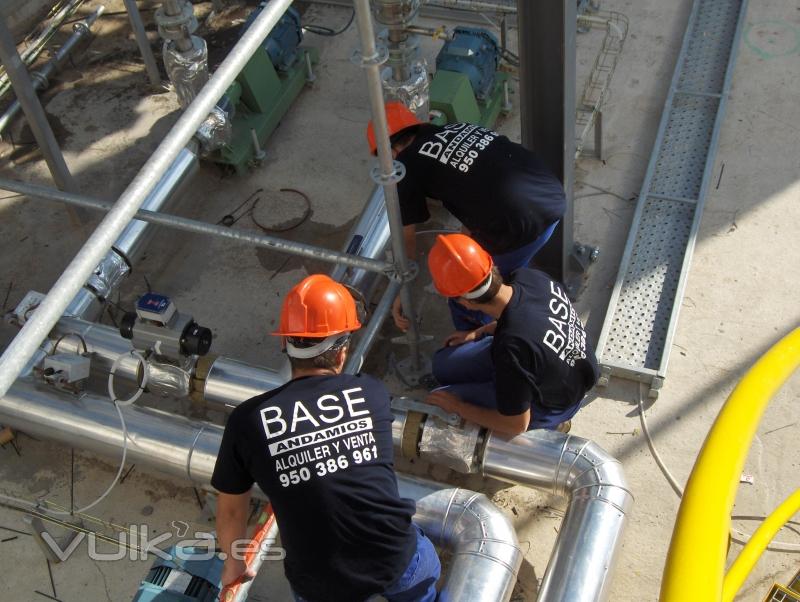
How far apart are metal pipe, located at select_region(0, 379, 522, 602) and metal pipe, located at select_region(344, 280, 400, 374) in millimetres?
500

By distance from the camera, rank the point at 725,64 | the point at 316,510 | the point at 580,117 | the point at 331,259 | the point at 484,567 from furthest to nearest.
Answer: the point at 725,64
the point at 580,117
the point at 331,259
the point at 484,567
the point at 316,510

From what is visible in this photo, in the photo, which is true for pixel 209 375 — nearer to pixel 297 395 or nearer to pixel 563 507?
pixel 297 395

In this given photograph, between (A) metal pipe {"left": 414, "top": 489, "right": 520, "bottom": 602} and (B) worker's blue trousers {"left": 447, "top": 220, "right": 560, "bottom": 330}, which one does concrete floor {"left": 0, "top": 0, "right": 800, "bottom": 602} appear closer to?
(B) worker's blue trousers {"left": 447, "top": 220, "right": 560, "bottom": 330}

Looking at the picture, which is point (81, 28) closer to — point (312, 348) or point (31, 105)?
point (31, 105)

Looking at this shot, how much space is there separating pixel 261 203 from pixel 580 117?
1949 mm

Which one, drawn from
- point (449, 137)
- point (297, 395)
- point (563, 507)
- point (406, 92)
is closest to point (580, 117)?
point (406, 92)

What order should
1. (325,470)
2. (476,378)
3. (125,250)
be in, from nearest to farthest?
(325,470) → (476,378) → (125,250)

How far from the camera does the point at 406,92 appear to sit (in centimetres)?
421

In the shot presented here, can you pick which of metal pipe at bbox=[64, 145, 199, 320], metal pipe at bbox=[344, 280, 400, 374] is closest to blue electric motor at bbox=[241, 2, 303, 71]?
metal pipe at bbox=[64, 145, 199, 320]

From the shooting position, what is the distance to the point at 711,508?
166 centimetres

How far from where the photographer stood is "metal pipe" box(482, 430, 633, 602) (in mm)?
2805

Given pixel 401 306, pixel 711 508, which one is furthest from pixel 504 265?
pixel 711 508

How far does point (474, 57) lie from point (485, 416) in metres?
2.50

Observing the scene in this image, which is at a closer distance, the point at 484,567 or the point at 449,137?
the point at 484,567
